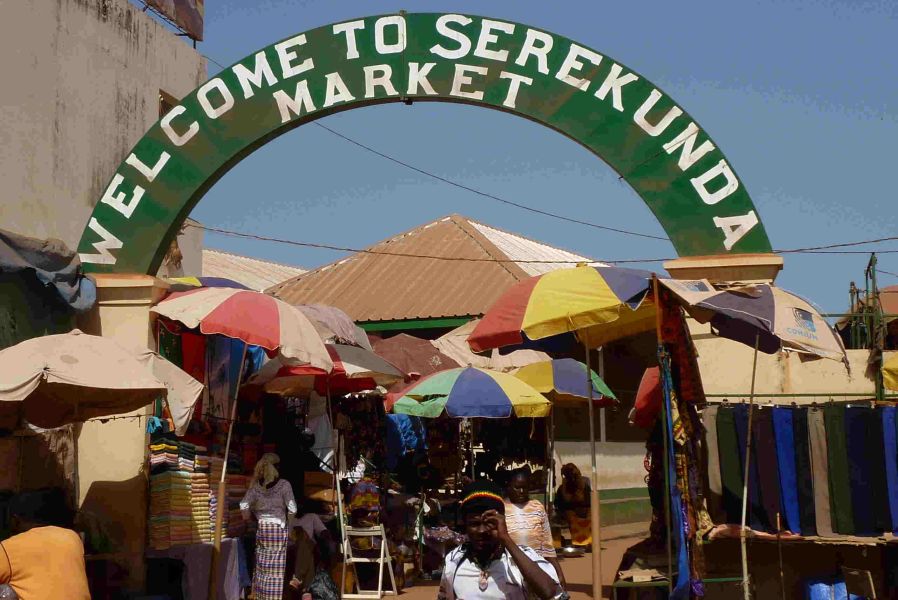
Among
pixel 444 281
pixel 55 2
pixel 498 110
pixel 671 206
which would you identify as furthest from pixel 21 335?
pixel 444 281

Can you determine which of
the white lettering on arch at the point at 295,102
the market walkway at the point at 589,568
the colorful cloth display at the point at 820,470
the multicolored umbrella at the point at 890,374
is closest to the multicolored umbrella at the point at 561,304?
the colorful cloth display at the point at 820,470

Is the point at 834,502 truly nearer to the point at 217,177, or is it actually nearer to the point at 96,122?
the point at 217,177

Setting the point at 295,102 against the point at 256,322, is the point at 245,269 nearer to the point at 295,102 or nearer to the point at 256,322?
the point at 295,102

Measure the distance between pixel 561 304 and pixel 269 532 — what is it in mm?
4919

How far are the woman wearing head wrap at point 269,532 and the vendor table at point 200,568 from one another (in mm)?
279

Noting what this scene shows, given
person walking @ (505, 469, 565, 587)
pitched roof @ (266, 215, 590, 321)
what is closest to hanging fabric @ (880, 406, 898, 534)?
person walking @ (505, 469, 565, 587)

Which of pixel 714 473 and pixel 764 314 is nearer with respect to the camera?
pixel 764 314

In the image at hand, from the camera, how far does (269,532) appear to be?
37.2ft

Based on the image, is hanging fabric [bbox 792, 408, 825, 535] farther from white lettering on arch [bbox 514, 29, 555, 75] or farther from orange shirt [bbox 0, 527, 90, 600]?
orange shirt [bbox 0, 527, 90, 600]

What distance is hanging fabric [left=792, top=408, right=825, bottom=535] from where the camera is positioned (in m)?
8.66

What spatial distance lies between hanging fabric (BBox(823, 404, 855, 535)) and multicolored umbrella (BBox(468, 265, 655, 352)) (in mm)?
1755

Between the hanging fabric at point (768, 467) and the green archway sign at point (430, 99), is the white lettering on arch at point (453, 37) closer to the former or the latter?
the green archway sign at point (430, 99)

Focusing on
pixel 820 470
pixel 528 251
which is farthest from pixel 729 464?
pixel 528 251

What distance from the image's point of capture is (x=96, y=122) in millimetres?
17344
